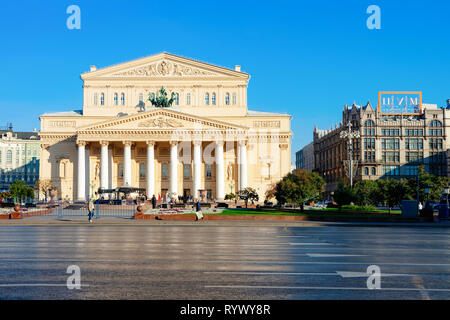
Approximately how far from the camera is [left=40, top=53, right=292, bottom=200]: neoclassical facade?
→ 82938 mm

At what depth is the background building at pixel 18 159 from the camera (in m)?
141

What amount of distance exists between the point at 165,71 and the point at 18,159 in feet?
241

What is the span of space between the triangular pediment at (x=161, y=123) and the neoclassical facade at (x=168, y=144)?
2.19 m

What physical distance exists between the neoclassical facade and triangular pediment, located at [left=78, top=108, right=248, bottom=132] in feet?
7.19

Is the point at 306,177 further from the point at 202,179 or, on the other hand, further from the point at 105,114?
the point at 105,114

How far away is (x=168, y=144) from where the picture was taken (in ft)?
286

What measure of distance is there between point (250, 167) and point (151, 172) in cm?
1784

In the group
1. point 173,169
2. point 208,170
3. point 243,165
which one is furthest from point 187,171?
point 243,165

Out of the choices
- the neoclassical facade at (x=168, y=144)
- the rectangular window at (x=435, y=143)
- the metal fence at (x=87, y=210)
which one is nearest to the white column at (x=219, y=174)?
the neoclassical facade at (x=168, y=144)

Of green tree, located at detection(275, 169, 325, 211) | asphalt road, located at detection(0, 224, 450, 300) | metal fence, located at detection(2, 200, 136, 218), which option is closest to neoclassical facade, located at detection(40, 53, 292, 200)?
metal fence, located at detection(2, 200, 136, 218)

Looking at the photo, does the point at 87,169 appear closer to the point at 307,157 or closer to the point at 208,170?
the point at 208,170

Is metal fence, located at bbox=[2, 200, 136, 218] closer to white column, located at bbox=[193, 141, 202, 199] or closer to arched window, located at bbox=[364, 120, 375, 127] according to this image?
white column, located at bbox=[193, 141, 202, 199]
